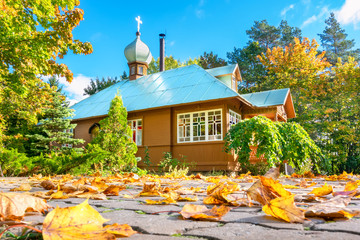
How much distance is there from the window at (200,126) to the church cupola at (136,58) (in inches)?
329

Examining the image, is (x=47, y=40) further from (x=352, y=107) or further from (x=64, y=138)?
(x=352, y=107)

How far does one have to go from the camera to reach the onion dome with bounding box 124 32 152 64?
2050 cm

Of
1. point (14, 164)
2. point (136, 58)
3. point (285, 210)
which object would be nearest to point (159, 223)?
point (285, 210)

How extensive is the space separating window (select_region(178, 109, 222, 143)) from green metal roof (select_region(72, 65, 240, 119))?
0.88m

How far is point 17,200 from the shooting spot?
1267 mm

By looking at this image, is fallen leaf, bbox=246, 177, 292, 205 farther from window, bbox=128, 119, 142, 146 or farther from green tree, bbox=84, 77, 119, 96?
green tree, bbox=84, 77, 119, 96

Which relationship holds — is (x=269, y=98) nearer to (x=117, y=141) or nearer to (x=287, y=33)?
(x=117, y=141)

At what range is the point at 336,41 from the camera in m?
37.7

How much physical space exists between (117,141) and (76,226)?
8932 millimetres

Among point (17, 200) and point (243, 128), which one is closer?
point (17, 200)

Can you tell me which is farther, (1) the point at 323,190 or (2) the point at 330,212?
(1) the point at 323,190

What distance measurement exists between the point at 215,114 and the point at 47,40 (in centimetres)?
747

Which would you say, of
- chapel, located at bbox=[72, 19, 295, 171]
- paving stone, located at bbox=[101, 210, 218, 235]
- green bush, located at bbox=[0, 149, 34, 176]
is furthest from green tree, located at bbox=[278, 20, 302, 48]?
paving stone, located at bbox=[101, 210, 218, 235]

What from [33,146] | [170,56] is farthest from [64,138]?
[170,56]
